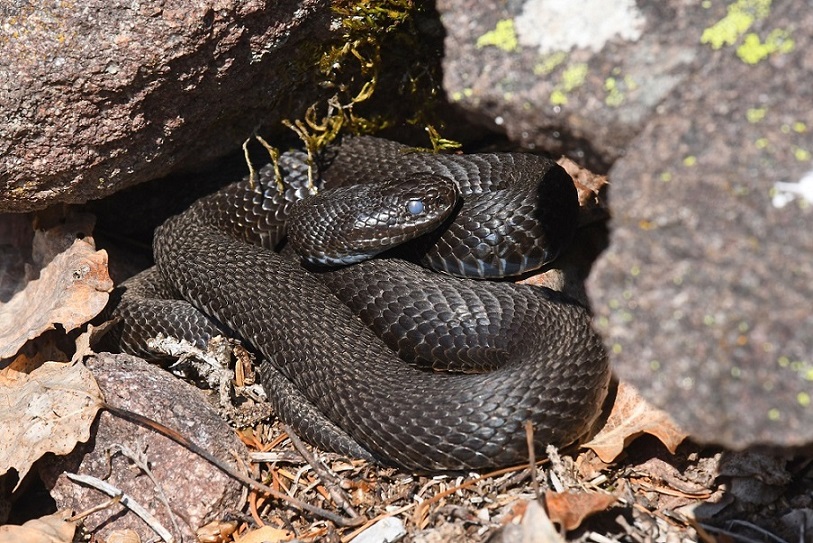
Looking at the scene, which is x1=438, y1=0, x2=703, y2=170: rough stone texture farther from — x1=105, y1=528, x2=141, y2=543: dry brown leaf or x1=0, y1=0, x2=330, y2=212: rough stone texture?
x1=105, y1=528, x2=141, y2=543: dry brown leaf

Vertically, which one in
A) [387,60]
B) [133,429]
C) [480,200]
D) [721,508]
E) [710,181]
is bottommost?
[133,429]

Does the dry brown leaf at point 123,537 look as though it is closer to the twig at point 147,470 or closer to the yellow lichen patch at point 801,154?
the twig at point 147,470

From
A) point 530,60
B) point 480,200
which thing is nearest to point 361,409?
point 480,200

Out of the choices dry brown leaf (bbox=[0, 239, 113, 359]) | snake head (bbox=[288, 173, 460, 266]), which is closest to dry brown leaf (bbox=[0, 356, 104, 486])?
dry brown leaf (bbox=[0, 239, 113, 359])

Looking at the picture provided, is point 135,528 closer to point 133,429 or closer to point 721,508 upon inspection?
point 133,429

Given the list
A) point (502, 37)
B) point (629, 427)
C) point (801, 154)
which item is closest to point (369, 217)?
point (629, 427)

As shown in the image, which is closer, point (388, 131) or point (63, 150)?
point (63, 150)
